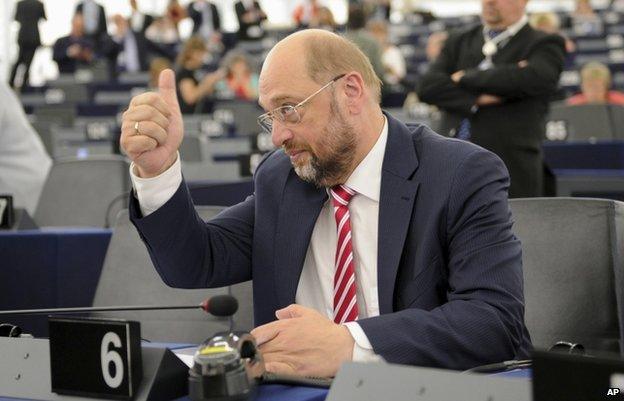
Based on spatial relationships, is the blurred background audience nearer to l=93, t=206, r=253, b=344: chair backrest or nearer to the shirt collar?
l=93, t=206, r=253, b=344: chair backrest

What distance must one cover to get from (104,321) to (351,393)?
0.46m

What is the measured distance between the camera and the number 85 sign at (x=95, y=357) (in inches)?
70.3

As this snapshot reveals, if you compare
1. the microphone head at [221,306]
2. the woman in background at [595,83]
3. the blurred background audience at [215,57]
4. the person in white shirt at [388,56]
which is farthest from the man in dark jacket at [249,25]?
the microphone head at [221,306]

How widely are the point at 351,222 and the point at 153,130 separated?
48 centimetres

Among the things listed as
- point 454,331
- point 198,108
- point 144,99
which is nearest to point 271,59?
point 144,99

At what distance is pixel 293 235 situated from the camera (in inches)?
100.0

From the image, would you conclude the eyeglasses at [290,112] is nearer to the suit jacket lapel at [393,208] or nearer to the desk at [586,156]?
the suit jacket lapel at [393,208]

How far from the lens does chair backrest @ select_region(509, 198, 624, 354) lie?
2609mm

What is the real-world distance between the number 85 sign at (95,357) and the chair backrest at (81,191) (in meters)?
3.32

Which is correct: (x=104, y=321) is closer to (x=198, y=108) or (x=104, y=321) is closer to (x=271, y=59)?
(x=271, y=59)

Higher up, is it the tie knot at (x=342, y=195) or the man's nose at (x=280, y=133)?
the man's nose at (x=280, y=133)

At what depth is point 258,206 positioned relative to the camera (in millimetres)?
2646

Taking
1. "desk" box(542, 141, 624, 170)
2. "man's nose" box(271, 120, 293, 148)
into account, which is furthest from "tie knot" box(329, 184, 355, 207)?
"desk" box(542, 141, 624, 170)

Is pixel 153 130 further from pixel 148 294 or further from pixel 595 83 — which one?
pixel 595 83
